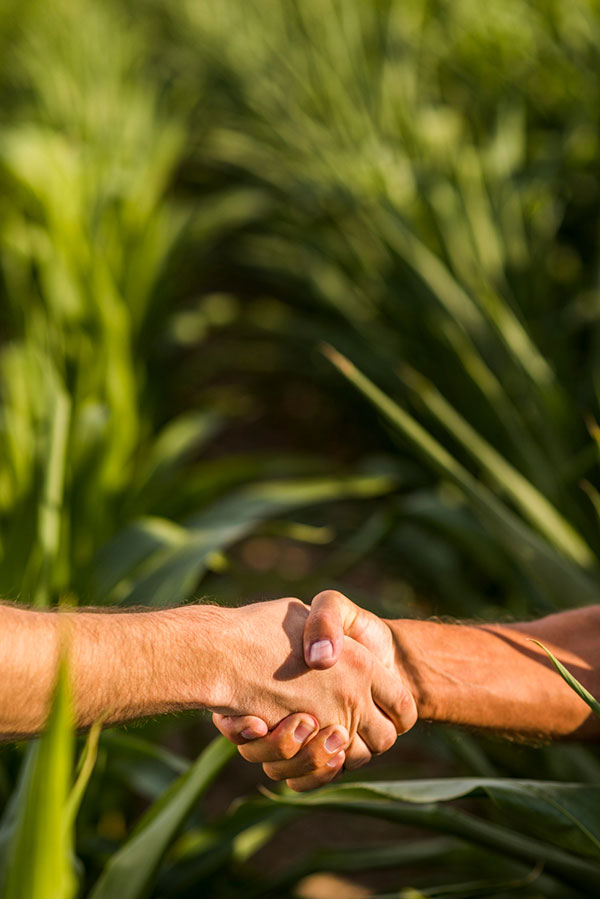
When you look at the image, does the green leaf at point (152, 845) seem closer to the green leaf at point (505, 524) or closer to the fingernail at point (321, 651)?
the fingernail at point (321, 651)

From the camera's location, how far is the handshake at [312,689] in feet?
2.02

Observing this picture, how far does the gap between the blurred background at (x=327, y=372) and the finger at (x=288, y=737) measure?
0.17 meters

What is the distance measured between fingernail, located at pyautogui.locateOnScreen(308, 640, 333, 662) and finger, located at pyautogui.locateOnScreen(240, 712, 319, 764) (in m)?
0.05

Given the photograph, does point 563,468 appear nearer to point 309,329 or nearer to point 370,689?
point 370,689

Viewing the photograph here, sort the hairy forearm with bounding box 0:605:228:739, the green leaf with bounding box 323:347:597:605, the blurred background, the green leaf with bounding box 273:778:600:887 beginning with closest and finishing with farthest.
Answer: the hairy forearm with bounding box 0:605:228:739 → the green leaf with bounding box 273:778:600:887 → the green leaf with bounding box 323:347:597:605 → the blurred background

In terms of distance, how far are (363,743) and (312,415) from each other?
1.75 m

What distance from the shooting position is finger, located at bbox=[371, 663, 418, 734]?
650 millimetres

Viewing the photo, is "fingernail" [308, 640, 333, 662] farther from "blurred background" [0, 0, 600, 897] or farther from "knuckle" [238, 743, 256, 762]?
"blurred background" [0, 0, 600, 897]

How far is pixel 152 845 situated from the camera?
2.06 ft

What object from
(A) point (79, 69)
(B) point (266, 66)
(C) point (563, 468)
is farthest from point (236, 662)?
(A) point (79, 69)

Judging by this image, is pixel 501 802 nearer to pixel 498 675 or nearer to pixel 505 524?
pixel 498 675

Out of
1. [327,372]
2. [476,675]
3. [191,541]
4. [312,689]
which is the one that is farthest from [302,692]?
[327,372]

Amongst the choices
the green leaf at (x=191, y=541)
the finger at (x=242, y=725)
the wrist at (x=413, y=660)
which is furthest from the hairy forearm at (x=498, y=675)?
the green leaf at (x=191, y=541)

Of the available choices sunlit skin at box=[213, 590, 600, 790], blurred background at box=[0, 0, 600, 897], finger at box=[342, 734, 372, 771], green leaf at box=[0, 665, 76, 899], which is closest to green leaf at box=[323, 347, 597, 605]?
blurred background at box=[0, 0, 600, 897]
